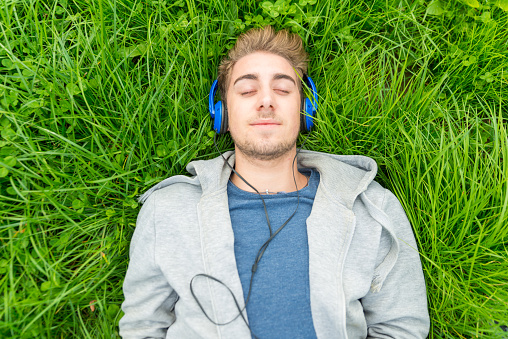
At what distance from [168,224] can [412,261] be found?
1.78 meters

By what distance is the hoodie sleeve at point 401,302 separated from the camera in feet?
7.30

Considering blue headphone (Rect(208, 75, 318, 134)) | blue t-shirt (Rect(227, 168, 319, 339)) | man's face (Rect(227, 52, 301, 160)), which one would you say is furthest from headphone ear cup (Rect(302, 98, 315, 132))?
blue t-shirt (Rect(227, 168, 319, 339))

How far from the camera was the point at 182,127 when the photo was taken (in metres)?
2.90

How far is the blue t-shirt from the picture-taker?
2.14 metres

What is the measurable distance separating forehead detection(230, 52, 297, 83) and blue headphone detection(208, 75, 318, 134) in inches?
7.4

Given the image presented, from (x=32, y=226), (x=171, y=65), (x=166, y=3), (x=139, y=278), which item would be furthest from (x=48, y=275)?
(x=166, y=3)

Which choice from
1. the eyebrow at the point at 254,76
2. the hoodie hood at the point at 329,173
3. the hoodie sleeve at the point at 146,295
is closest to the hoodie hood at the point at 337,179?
the hoodie hood at the point at 329,173

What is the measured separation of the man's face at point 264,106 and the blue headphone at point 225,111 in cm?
7

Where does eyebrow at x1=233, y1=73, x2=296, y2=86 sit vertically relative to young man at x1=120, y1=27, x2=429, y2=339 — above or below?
above

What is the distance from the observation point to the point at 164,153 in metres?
2.76

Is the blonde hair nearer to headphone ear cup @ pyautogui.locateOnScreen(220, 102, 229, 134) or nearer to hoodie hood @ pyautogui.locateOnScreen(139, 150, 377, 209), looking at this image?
headphone ear cup @ pyautogui.locateOnScreen(220, 102, 229, 134)

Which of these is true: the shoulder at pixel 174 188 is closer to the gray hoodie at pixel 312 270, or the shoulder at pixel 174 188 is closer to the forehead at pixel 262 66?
the gray hoodie at pixel 312 270

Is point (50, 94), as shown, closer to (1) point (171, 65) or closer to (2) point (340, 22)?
(1) point (171, 65)

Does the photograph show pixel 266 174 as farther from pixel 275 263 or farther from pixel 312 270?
pixel 312 270
